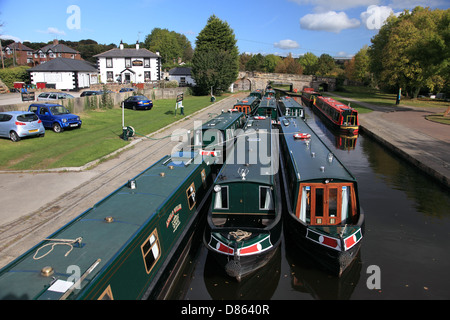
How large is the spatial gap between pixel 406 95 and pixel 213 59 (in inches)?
1419

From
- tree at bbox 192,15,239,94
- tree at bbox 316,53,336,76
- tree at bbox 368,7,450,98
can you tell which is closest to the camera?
tree at bbox 368,7,450,98

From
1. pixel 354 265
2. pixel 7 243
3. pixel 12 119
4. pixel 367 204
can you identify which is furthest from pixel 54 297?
pixel 12 119

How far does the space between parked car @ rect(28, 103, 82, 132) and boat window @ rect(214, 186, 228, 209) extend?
16359mm

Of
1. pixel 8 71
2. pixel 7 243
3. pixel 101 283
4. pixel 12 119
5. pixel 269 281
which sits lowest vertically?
pixel 269 281

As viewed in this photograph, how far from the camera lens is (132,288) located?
249 inches

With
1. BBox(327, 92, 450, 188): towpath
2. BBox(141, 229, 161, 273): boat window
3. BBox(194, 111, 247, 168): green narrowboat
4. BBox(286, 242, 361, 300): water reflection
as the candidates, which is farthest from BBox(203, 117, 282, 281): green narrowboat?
BBox(327, 92, 450, 188): towpath

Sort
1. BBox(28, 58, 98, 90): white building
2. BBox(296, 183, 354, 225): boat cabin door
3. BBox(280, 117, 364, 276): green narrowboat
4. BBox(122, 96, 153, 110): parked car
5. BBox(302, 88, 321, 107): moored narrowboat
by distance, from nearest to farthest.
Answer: BBox(280, 117, 364, 276): green narrowboat < BBox(296, 183, 354, 225): boat cabin door < BBox(122, 96, 153, 110): parked car < BBox(28, 58, 98, 90): white building < BBox(302, 88, 321, 107): moored narrowboat

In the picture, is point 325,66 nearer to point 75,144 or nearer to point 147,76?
point 147,76

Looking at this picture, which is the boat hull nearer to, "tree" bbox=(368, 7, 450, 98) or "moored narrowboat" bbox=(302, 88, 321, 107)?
"tree" bbox=(368, 7, 450, 98)

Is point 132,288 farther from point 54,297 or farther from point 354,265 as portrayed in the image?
point 354,265

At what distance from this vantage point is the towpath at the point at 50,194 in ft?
30.7

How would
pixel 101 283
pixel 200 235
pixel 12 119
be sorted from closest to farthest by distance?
1. pixel 101 283
2. pixel 200 235
3. pixel 12 119

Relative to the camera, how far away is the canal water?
8328 mm

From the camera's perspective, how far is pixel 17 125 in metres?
17.9
